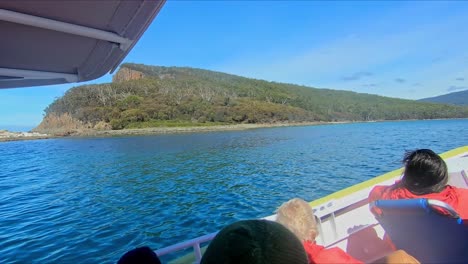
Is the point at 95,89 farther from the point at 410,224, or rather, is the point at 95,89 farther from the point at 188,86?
the point at 410,224

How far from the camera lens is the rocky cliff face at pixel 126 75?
540 ft

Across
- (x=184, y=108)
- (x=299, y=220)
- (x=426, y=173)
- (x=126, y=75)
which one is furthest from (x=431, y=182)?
(x=126, y=75)

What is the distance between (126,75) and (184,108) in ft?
247

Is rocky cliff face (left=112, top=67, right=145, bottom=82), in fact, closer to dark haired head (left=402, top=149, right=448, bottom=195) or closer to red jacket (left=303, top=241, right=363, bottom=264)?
dark haired head (left=402, top=149, right=448, bottom=195)

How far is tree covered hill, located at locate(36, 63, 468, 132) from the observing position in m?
101

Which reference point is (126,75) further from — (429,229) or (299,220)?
(429,229)

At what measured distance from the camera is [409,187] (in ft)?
7.77

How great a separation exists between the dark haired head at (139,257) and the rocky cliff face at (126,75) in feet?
570

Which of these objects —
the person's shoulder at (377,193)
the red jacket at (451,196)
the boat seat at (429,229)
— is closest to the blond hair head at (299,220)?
the boat seat at (429,229)

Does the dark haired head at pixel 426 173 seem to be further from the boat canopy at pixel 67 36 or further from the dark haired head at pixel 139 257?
the boat canopy at pixel 67 36

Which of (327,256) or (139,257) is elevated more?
(139,257)

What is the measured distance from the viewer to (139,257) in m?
1.21

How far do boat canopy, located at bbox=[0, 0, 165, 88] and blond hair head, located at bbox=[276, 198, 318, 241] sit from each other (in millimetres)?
1585

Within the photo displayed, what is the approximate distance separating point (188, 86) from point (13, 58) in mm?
148817
